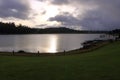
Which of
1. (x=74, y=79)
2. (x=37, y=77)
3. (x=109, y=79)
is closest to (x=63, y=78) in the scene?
(x=74, y=79)

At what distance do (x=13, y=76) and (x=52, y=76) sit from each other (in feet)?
8.79

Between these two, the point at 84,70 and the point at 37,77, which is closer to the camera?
the point at 37,77

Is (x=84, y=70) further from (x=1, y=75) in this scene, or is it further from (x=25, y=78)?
(x=1, y=75)

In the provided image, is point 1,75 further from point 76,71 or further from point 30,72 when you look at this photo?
point 76,71

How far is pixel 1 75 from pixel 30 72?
6.75 ft

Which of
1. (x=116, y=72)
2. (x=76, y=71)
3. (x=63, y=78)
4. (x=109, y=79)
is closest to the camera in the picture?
(x=109, y=79)

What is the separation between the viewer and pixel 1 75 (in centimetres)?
1694

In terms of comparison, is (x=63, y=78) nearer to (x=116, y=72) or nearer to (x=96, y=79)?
(x=96, y=79)

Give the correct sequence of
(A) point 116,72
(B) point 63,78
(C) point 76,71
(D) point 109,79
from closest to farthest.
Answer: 1. (D) point 109,79
2. (B) point 63,78
3. (A) point 116,72
4. (C) point 76,71

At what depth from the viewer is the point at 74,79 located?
1494 centimetres

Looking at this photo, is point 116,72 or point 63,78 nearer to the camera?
point 63,78

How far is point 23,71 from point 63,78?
4052 mm

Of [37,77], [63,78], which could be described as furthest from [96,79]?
[37,77]

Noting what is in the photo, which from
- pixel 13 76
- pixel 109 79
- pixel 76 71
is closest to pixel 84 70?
pixel 76 71
